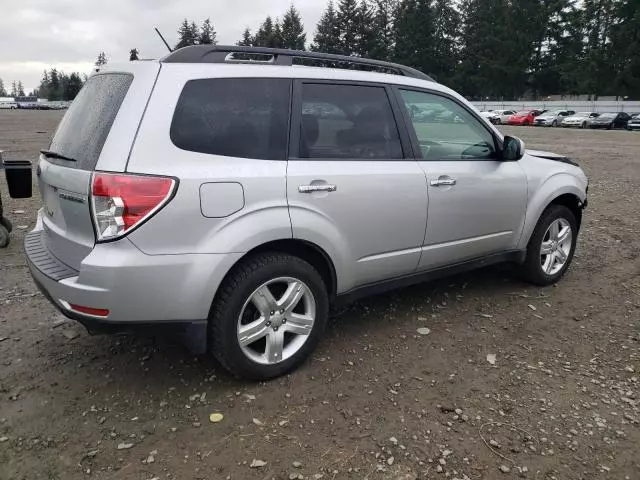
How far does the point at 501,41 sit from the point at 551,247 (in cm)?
7840

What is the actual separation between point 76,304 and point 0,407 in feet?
2.70

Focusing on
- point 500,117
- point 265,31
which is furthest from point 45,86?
point 500,117

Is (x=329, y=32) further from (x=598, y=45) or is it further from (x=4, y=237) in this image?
(x=4, y=237)

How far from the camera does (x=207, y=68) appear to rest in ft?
9.84

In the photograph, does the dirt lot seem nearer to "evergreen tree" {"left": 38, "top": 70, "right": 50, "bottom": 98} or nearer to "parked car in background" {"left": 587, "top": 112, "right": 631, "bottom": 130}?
"parked car in background" {"left": 587, "top": 112, "right": 631, "bottom": 130}

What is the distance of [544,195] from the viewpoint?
462 cm

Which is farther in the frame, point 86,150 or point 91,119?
point 91,119

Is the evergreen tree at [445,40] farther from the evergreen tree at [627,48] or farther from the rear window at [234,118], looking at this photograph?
the rear window at [234,118]

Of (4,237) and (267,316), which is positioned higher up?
(267,316)

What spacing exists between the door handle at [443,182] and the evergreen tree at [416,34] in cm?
7918

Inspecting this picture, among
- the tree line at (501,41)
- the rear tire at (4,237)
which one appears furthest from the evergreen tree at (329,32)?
the rear tire at (4,237)

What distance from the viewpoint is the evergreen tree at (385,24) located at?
86925mm

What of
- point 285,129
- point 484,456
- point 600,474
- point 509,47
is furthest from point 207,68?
point 509,47

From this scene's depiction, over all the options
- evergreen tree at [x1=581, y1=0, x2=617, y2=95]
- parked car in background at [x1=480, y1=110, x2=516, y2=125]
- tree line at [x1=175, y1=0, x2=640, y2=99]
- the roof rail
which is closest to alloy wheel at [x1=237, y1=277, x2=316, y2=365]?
the roof rail
